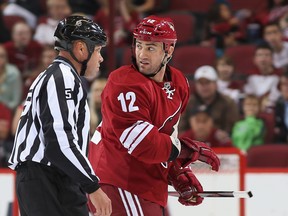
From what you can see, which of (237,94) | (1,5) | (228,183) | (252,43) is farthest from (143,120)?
(1,5)

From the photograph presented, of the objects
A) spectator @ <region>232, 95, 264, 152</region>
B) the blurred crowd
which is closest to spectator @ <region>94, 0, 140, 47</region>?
the blurred crowd

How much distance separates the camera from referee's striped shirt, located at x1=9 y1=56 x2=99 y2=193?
367cm

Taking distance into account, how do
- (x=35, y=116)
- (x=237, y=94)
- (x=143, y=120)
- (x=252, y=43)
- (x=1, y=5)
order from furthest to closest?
(x=1, y=5)
(x=252, y=43)
(x=237, y=94)
(x=143, y=120)
(x=35, y=116)

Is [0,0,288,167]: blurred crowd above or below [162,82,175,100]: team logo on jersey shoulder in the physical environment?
above

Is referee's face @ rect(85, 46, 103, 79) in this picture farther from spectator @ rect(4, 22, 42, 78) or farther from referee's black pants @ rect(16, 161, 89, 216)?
spectator @ rect(4, 22, 42, 78)

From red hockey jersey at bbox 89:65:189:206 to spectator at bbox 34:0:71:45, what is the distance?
14.1 ft

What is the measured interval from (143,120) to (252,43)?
15.8 ft

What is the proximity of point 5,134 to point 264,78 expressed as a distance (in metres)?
2.29

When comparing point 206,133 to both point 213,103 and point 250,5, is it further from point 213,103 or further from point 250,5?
point 250,5

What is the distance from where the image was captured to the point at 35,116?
3758 mm

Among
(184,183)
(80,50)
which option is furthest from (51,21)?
(80,50)

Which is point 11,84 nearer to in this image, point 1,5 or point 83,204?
point 1,5

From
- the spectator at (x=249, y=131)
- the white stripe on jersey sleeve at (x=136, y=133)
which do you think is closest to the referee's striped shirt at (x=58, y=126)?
the white stripe on jersey sleeve at (x=136, y=133)

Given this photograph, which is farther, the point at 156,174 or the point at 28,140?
the point at 156,174
